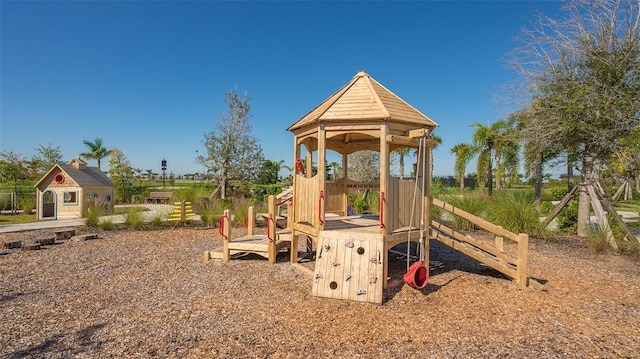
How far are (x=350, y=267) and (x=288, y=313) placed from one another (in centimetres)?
135

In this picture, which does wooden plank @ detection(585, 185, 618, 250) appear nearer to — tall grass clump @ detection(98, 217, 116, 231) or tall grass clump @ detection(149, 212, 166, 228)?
tall grass clump @ detection(149, 212, 166, 228)

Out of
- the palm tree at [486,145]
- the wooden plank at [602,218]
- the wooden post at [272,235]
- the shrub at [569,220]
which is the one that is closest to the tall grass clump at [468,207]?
the shrub at [569,220]

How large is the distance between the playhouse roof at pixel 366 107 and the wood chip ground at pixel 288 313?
3052 mm

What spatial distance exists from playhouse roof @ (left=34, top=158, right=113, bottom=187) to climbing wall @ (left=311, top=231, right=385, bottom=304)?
14.5 m

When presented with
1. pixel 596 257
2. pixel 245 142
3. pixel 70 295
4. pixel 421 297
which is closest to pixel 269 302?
pixel 421 297

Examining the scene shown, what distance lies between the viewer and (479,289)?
604cm

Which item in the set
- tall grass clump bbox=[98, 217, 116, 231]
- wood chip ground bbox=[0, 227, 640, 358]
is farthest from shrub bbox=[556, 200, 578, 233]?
tall grass clump bbox=[98, 217, 116, 231]

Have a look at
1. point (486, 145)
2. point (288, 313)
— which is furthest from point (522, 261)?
point (486, 145)

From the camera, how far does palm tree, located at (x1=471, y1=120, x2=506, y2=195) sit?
86.1 ft

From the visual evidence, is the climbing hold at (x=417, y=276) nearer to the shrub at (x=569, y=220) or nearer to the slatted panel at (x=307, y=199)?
the slatted panel at (x=307, y=199)

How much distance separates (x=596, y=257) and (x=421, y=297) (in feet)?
20.8

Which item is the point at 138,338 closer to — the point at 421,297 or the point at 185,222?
the point at 421,297

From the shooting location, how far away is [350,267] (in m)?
5.75

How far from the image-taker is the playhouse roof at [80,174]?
1562 cm
